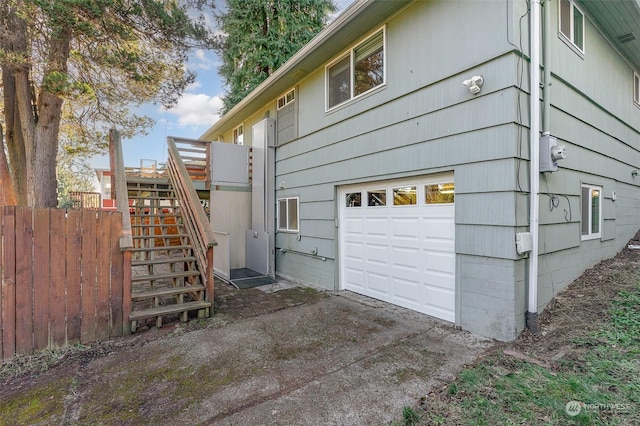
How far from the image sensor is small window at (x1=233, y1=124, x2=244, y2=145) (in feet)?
34.8

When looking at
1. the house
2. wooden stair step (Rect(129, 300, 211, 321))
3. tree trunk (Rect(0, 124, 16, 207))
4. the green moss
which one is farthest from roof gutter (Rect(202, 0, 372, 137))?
the green moss

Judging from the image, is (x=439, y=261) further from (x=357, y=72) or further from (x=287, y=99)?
(x=287, y=99)

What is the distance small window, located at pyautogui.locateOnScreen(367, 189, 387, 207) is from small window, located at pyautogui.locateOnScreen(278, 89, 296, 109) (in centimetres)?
337

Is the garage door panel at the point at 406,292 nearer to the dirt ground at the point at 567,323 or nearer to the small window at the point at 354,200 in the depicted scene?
the dirt ground at the point at 567,323

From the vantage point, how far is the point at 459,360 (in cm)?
314

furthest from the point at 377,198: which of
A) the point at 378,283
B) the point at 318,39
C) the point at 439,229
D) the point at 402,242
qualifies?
the point at 318,39

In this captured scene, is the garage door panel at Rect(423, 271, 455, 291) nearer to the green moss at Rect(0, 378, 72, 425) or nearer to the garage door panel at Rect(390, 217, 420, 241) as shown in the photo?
the garage door panel at Rect(390, 217, 420, 241)

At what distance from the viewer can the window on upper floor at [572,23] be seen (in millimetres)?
4484

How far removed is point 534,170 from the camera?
3.59 meters

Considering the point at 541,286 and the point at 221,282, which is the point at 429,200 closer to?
the point at 541,286

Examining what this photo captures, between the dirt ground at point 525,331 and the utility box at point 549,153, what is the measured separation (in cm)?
181

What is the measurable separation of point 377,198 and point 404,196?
616 millimetres

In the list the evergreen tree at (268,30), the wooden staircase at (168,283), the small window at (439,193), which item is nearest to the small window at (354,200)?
the small window at (439,193)

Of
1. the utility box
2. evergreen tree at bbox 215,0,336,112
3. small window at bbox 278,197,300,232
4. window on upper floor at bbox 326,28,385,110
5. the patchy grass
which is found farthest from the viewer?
evergreen tree at bbox 215,0,336,112
